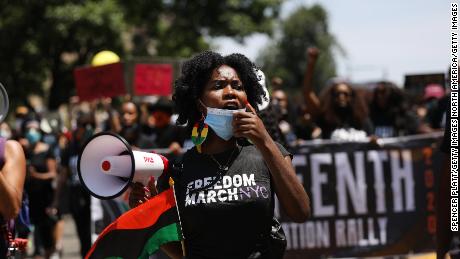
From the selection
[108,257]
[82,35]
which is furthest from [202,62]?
[82,35]

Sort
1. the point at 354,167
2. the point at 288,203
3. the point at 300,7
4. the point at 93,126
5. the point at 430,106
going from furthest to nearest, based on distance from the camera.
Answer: the point at 300,7, the point at 430,106, the point at 93,126, the point at 354,167, the point at 288,203

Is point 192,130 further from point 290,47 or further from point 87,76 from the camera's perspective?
point 290,47

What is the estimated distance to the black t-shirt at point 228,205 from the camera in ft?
11.8

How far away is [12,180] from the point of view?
4.43m

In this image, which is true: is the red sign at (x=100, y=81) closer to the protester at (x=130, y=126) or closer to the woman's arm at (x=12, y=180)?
the protester at (x=130, y=126)

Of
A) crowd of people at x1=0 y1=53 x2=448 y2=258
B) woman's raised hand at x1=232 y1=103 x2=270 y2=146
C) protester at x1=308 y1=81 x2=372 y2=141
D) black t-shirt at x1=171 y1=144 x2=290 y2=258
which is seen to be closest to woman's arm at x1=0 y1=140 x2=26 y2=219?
black t-shirt at x1=171 y1=144 x2=290 y2=258

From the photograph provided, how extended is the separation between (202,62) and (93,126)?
7159 millimetres

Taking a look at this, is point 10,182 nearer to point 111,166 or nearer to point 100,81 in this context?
point 111,166

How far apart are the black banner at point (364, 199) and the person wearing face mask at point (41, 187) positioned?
3.50 metres

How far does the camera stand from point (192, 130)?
389cm

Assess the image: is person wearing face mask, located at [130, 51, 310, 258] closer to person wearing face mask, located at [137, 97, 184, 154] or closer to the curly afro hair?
the curly afro hair

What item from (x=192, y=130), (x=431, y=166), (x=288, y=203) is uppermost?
(x=192, y=130)

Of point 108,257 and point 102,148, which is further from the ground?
point 102,148

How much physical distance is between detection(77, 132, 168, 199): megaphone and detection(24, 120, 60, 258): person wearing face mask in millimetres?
7345
